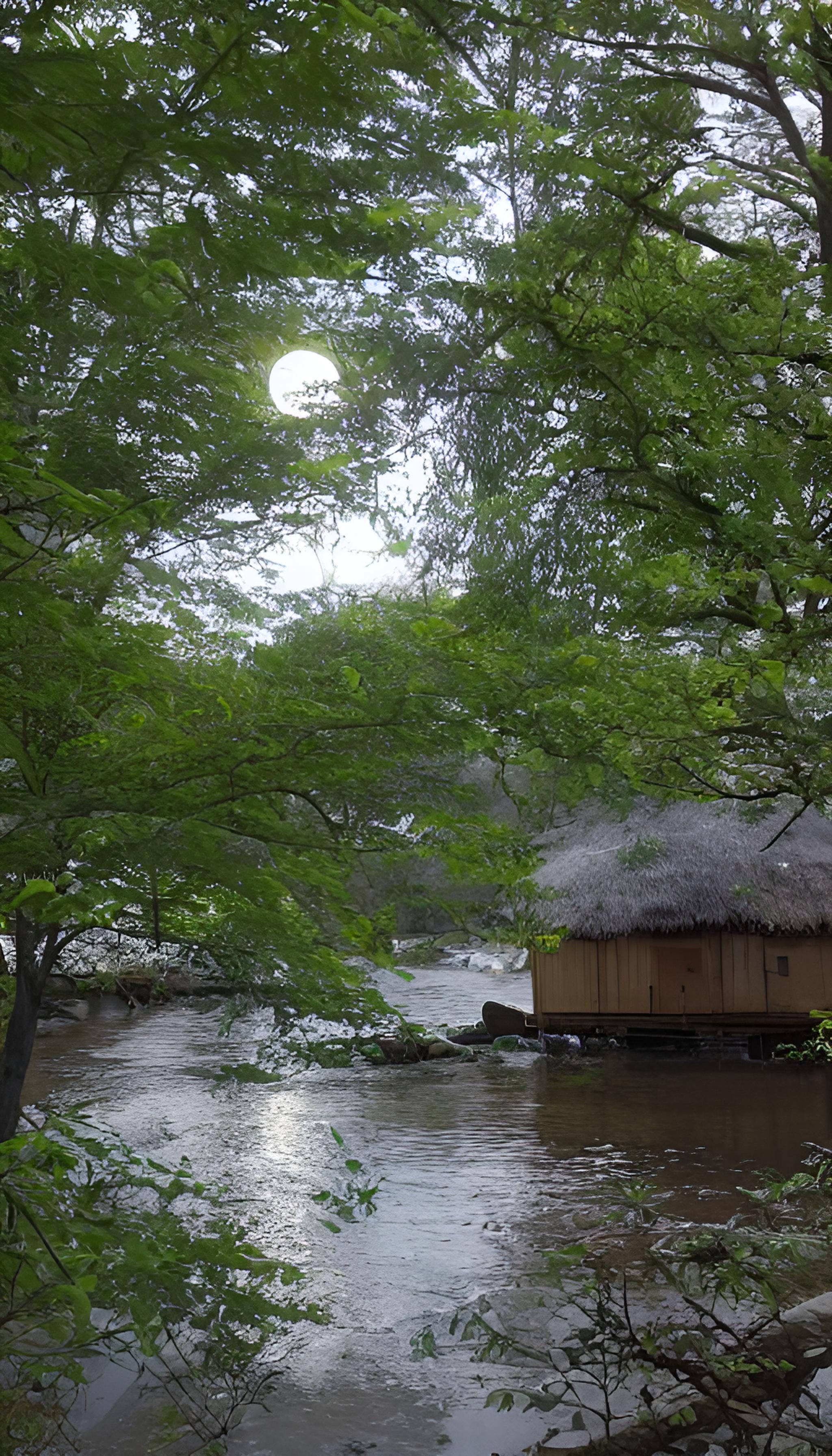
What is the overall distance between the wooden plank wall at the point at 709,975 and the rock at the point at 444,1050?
1.63 m

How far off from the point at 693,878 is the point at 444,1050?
476 centimetres

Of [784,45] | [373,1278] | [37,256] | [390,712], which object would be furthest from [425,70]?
[373,1278]

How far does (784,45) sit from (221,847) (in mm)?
4136

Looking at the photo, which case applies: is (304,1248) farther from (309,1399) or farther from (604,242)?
(604,242)

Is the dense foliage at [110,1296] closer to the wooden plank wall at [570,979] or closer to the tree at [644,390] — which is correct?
the tree at [644,390]

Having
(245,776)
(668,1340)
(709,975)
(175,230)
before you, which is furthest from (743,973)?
(175,230)

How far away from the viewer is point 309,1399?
498 cm

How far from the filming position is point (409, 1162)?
9.58 metres

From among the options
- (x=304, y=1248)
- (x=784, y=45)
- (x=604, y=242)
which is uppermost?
(x=784, y=45)

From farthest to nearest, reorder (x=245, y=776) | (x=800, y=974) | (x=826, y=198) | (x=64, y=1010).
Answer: (x=64, y=1010) < (x=800, y=974) < (x=826, y=198) < (x=245, y=776)

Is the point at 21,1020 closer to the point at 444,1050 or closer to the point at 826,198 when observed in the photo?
the point at 826,198

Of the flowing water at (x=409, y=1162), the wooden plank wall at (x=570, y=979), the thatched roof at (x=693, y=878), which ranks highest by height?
the thatched roof at (x=693, y=878)

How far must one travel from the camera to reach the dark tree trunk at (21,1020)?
558cm

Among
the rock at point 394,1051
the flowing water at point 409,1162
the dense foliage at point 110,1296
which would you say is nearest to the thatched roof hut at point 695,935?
the flowing water at point 409,1162
